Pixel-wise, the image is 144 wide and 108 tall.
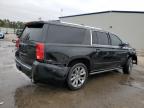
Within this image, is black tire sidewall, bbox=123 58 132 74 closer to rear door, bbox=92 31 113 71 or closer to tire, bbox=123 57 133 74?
tire, bbox=123 57 133 74

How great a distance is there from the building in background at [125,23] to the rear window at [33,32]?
1723 centimetres

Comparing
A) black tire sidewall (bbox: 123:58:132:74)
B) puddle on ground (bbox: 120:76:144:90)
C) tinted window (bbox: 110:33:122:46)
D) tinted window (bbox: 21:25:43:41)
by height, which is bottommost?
puddle on ground (bbox: 120:76:144:90)

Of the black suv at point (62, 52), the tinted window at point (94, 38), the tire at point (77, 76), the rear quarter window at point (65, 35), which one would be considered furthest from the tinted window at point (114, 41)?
the tire at point (77, 76)

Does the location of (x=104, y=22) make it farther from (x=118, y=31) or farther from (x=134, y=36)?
(x=134, y=36)

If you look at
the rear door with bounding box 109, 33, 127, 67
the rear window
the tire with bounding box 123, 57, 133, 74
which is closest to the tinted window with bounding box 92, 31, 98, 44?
the rear door with bounding box 109, 33, 127, 67

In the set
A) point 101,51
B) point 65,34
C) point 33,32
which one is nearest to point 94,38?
point 101,51

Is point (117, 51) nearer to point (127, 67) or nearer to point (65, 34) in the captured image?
point (127, 67)

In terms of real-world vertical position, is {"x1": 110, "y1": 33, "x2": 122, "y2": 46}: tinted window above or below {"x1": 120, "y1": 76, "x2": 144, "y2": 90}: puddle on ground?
above

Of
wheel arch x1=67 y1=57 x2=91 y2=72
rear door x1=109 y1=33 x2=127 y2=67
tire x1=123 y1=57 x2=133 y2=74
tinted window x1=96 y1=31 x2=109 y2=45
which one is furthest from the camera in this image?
tire x1=123 y1=57 x2=133 y2=74

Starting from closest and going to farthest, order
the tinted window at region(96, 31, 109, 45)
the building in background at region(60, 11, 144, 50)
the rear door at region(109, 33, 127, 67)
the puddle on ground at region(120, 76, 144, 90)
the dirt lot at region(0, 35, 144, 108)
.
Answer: the dirt lot at region(0, 35, 144, 108), the tinted window at region(96, 31, 109, 45), the puddle on ground at region(120, 76, 144, 90), the rear door at region(109, 33, 127, 67), the building in background at region(60, 11, 144, 50)

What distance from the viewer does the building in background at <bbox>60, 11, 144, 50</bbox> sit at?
64.7 feet

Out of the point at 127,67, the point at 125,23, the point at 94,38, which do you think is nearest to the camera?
the point at 94,38

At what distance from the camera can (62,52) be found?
4.40 metres

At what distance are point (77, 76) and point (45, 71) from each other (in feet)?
3.78
